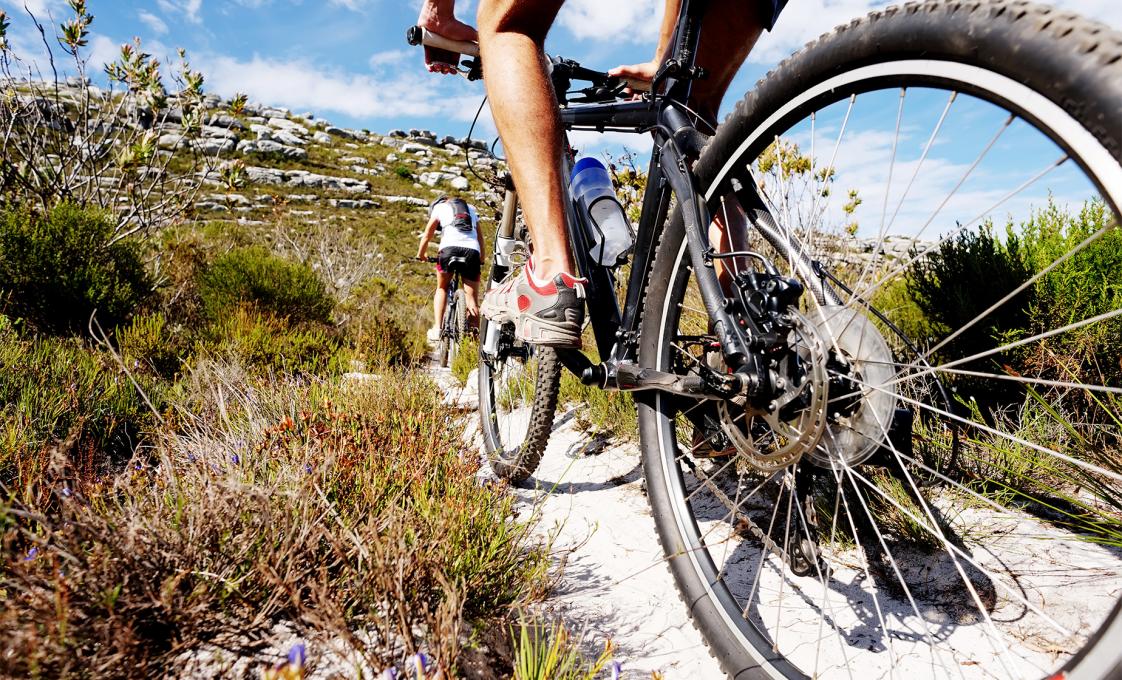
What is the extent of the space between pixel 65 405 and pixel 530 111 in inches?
86.5

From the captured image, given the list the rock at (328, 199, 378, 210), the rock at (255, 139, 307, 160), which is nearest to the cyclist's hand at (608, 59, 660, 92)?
the rock at (328, 199, 378, 210)

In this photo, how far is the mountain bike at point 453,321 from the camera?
6715 mm

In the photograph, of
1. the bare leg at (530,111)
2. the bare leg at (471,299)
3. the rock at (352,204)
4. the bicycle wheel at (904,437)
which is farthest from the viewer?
the rock at (352,204)

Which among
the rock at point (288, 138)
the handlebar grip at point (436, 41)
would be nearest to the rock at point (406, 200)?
the rock at point (288, 138)

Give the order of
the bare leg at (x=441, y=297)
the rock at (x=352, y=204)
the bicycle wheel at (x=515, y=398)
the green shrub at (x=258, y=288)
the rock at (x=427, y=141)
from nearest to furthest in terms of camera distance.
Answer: the bicycle wheel at (x=515, y=398) → the green shrub at (x=258, y=288) → the bare leg at (x=441, y=297) → the rock at (x=352, y=204) → the rock at (x=427, y=141)

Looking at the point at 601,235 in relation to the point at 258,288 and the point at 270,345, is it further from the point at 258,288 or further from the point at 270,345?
the point at 258,288

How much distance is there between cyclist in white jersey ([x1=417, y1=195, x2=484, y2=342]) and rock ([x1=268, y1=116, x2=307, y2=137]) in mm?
62125

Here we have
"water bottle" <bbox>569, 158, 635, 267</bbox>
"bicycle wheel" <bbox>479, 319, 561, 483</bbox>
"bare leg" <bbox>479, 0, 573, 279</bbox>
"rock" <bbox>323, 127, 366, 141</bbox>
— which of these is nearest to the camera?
"bare leg" <bbox>479, 0, 573, 279</bbox>

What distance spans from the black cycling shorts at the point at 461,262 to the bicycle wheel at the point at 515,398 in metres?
3.67

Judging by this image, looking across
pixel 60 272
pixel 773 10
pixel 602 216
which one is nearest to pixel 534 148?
pixel 602 216

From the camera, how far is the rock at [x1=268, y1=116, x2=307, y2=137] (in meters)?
59.6

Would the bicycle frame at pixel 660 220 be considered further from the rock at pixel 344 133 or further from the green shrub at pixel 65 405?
the rock at pixel 344 133

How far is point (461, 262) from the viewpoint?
6727 millimetres

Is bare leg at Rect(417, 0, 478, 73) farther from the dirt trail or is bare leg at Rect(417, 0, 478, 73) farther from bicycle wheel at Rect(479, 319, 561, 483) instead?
the dirt trail
